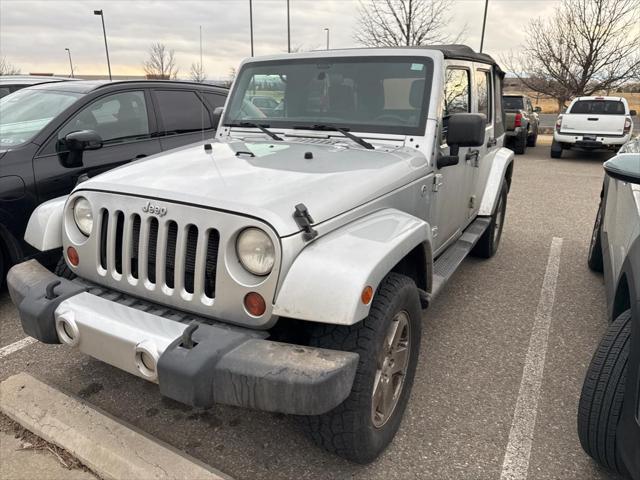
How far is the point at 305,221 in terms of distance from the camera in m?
2.04

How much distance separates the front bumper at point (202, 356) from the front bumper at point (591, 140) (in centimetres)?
1349

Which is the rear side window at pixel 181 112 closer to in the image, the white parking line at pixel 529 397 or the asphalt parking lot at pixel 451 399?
the asphalt parking lot at pixel 451 399

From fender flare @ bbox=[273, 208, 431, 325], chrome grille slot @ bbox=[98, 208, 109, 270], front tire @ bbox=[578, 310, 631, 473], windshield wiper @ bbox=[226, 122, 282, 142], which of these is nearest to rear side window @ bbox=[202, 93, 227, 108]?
windshield wiper @ bbox=[226, 122, 282, 142]

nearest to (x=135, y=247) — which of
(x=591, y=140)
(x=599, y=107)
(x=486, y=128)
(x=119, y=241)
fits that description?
(x=119, y=241)

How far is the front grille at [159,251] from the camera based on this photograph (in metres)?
2.11

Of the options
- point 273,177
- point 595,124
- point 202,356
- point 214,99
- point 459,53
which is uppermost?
point 459,53

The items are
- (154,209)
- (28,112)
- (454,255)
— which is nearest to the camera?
(154,209)

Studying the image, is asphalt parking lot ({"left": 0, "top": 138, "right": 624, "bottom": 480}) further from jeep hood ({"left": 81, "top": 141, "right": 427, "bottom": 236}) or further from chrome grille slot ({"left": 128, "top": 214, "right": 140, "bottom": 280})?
jeep hood ({"left": 81, "top": 141, "right": 427, "bottom": 236})

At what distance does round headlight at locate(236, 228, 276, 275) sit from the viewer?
6.62 feet

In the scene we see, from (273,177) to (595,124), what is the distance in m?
13.1

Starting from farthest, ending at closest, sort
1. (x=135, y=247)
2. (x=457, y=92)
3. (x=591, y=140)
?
1. (x=591, y=140)
2. (x=457, y=92)
3. (x=135, y=247)

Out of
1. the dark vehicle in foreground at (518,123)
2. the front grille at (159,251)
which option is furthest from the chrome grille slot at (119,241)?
the dark vehicle in foreground at (518,123)

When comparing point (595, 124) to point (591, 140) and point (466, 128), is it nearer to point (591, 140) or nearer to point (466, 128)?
point (591, 140)

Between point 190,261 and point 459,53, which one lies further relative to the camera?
point 459,53
